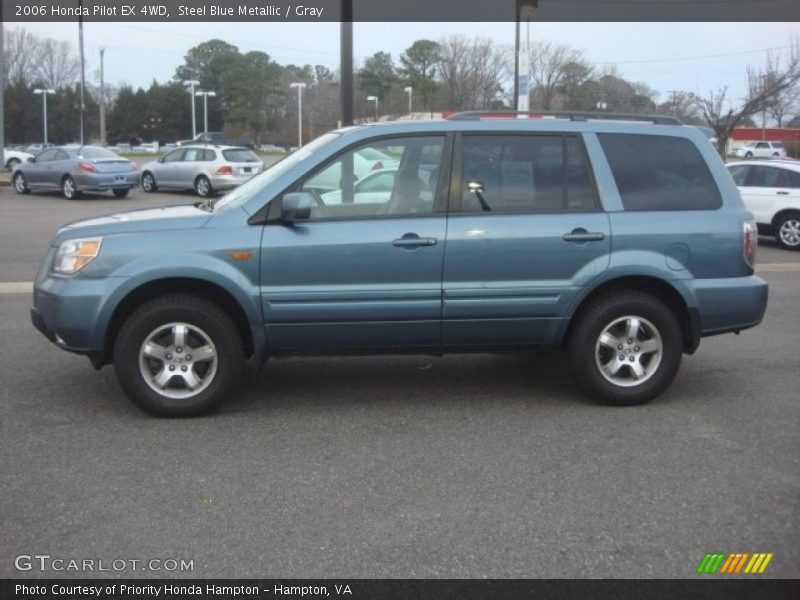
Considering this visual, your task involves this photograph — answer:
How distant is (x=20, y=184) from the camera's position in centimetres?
2606

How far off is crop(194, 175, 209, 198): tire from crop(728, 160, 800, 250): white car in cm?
1503

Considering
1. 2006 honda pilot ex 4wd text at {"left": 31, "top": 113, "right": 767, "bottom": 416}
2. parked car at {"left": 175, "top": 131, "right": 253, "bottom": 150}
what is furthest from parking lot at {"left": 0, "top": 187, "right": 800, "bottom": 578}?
parked car at {"left": 175, "top": 131, "right": 253, "bottom": 150}

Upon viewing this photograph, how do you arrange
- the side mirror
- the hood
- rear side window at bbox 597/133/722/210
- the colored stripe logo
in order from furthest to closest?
rear side window at bbox 597/133/722/210, the hood, the side mirror, the colored stripe logo

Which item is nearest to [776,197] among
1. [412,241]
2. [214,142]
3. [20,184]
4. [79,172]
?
[412,241]

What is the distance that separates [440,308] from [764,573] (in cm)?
249

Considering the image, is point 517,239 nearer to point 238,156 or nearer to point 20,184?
point 238,156

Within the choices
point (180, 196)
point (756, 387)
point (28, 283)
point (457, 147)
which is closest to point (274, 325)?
point (457, 147)

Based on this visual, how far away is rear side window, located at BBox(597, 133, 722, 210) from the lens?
5.69 meters

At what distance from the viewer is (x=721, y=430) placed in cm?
527

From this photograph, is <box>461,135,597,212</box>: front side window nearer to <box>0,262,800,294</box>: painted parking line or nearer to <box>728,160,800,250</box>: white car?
<box>0,262,800,294</box>: painted parking line

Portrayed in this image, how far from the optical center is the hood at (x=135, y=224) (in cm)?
532

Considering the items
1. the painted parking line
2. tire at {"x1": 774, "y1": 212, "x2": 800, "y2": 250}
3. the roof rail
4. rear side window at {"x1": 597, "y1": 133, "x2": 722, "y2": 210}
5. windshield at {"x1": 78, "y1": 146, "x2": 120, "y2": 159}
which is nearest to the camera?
rear side window at {"x1": 597, "y1": 133, "x2": 722, "y2": 210}

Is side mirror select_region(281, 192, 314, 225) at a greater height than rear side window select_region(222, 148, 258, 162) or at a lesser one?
lesser

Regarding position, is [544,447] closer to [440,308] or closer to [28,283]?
[440,308]
